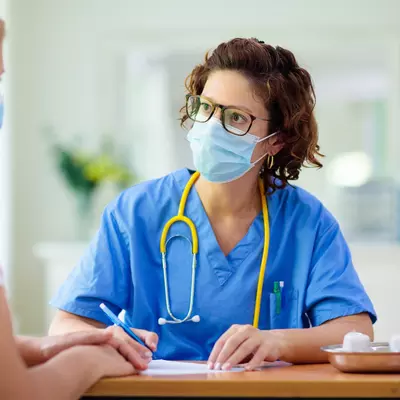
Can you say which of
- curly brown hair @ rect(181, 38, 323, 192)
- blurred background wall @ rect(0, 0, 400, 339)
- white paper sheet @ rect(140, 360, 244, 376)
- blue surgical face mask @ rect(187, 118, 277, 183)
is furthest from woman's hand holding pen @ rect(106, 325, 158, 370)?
blurred background wall @ rect(0, 0, 400, 339)

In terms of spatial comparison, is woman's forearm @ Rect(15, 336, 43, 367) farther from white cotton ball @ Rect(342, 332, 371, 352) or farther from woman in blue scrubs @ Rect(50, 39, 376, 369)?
white cotton ball @ Rect(342, 332, 371, 352)

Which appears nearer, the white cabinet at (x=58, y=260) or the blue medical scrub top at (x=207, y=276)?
the blue medical scrub top at (x=207, y=276)

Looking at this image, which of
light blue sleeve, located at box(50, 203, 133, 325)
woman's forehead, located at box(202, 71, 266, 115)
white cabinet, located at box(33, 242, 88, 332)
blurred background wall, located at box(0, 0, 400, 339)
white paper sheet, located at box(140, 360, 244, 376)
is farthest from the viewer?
blurred background wall, located at box(0, 0, 400, 339)

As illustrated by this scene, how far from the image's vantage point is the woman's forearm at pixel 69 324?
1738 mm

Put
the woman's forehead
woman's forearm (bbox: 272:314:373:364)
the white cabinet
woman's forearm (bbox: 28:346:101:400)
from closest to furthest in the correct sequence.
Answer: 1. woman's forearm (bbox: 28:346:101:400)
2. woman's forearm (bbox: 272:314:373:364)
3. the woman's forehead
4. the white cabinet

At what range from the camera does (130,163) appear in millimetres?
4898

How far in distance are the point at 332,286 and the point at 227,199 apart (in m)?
0.32

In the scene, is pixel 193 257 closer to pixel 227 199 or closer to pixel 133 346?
pixel 227 199

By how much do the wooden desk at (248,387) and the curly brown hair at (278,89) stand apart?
0.79 meters

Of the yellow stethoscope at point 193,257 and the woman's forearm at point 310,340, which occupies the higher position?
the yellow stethoscope at point 193,257

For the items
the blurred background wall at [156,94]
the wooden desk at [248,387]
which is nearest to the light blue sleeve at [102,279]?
the wooden desk at [248,387]

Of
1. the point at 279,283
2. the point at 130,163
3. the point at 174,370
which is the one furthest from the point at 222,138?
the point at 130,163

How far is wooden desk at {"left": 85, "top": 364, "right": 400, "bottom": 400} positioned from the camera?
130 cm

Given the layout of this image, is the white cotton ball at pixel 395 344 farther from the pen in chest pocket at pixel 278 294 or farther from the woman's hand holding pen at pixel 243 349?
the pen in chest pocket at pixel 278 294
